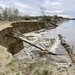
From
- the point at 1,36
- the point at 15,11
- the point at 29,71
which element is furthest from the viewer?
the point at 15,11

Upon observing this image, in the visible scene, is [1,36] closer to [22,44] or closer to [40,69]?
[22,44]

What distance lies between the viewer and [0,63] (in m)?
9.01

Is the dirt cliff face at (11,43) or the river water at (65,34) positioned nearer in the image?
the dirt cliff face at (11,43)

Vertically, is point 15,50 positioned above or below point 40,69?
below

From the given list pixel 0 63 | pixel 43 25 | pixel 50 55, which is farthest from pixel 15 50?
pixel 43 25

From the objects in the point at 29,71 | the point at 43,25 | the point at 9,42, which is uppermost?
the point at 29,71

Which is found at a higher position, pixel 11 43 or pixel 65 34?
pixel 11 43

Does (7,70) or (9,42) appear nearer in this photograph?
(7,70)

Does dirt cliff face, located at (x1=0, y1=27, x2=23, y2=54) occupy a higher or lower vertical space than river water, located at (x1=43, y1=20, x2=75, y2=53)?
higher

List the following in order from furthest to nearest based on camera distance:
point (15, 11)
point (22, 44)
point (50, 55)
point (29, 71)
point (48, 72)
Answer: point (15, 11)
point (22, 44)
point (50, 55)
point (29, 71)
point (48, 72)

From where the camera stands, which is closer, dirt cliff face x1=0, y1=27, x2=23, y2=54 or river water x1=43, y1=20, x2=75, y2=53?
dirt cliff face x1=0, y1=27, x2=23, y2=54

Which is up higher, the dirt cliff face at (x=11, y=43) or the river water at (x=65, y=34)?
the dirt cliff face at (x=11, y=43)

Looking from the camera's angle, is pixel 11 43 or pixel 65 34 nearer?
pixel 11 43

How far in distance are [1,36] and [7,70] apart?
11.4 metres
